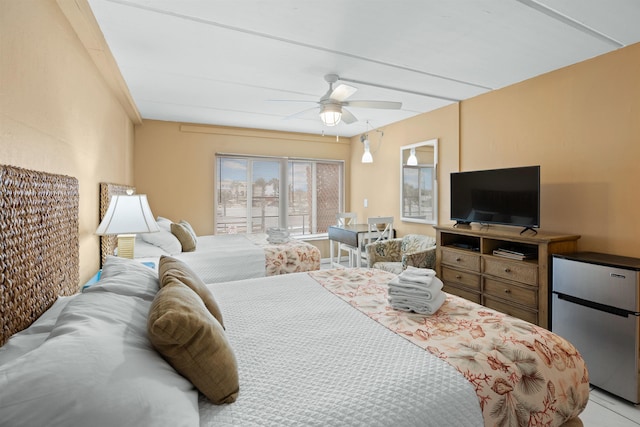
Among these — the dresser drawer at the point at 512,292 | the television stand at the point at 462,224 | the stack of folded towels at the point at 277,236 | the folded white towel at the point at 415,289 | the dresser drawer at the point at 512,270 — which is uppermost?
the television stand at the point at 462,224

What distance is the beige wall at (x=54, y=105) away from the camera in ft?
4.11

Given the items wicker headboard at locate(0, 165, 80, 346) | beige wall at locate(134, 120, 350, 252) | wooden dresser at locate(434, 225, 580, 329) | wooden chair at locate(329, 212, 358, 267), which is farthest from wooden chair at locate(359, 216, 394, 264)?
wicker headboard at locate(0, 165, 80, 346)

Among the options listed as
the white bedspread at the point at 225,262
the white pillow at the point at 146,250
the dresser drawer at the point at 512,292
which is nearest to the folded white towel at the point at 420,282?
the dresser drawer at the point at 512,292

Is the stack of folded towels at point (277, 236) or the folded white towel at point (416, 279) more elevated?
the stack of folded towels at point (277, 236)

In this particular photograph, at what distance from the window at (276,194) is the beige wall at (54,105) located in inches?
88.7

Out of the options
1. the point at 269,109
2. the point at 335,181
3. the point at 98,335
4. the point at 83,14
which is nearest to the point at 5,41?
the point at 83,14

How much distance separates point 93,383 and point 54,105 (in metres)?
1.64

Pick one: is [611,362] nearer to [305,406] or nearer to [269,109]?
[305,406]

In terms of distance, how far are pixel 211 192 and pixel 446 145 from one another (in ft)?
11.5

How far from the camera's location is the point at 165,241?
121 inches

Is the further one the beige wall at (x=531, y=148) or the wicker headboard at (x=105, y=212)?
the wicker headboard at (x=105, y=212)

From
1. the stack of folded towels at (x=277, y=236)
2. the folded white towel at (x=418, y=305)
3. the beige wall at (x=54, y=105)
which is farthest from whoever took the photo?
the stack of folded towels at (x=277, y=236)

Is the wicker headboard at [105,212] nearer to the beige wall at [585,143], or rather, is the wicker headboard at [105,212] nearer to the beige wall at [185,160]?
the beige wall at [185,160]

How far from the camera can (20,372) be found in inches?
26.4
